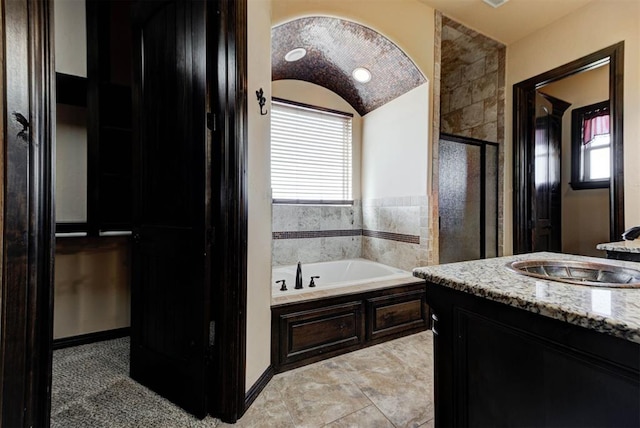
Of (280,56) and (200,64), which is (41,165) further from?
(280,56)

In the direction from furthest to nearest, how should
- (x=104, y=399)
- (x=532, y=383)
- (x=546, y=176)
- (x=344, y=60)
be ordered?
(x=546, y=176), (x=344, y=60), (x=104, y=399), (x=532, y=383)

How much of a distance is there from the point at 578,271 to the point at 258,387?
5.55 ft

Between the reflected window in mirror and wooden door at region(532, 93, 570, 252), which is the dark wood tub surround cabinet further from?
the reflected window in mirror

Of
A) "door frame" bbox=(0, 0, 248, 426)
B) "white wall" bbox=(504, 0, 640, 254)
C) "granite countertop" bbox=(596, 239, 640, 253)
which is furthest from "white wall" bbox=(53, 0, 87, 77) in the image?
"white wall" bbox=(504, 0, 640, 254)

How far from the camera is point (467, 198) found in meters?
2.98

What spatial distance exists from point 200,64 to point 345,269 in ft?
8.04

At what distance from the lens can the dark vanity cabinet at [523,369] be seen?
1.96 feet

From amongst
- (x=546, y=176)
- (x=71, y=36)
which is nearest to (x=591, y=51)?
(x=546, y=176)

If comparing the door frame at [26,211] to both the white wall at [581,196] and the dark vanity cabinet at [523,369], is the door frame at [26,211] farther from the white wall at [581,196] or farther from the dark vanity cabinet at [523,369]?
the white wall at [581,196]

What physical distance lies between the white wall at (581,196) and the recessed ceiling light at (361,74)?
2702mm

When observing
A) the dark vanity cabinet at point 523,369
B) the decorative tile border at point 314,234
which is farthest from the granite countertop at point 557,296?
the decorative tile border at point 314,234

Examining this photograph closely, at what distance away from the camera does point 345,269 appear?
3.18 meters

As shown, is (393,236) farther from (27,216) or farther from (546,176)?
(27,216)

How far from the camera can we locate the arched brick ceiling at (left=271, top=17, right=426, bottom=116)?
2252 mm
